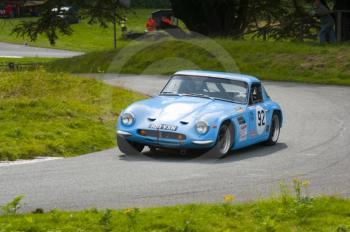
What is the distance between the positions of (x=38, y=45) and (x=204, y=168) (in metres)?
49.0

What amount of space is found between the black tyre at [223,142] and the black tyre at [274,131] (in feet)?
6.14

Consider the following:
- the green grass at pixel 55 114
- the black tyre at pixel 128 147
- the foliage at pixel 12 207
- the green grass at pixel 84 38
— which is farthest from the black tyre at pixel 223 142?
the green grass at pixel 84 38

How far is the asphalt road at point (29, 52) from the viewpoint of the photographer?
51.9 m

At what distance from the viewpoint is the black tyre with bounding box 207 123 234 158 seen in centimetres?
1422

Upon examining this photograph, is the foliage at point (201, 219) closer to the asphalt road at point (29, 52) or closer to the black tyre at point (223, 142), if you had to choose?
the black tyre at point (223, 142)

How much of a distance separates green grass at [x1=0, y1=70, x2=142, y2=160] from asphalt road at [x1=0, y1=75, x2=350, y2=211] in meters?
0.76

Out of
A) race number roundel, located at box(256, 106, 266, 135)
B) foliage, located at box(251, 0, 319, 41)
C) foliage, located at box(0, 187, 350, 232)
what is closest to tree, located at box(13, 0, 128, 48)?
foliage, located at box(251, 0, 319, 41)

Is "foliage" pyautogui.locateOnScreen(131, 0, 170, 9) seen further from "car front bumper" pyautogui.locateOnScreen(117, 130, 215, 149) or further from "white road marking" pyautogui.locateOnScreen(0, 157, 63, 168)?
"car front bumper" pyautogui.locateOnScreen(117, 130, 215, 149)

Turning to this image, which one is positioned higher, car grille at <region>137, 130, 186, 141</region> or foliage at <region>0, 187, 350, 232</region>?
foliage at <region>0, 187, 350, 232</region>

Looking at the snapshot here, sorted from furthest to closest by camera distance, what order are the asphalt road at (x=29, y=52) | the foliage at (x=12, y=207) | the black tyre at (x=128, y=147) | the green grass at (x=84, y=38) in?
1. the green grass at (x=84, y=38)
2. the asphalt road at (x=29, y=52)
3. the black tyre at (x=128, y=147)
4. the foliage at (x=12, y=207)

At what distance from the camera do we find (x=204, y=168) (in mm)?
A: 13141

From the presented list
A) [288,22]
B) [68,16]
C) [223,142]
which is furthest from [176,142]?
[288,22]

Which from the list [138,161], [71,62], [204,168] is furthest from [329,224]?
[71,62]

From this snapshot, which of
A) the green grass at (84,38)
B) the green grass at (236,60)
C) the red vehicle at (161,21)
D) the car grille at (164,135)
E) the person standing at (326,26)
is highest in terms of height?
the car grille at (164,135)
